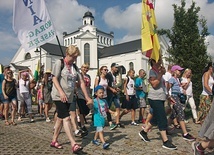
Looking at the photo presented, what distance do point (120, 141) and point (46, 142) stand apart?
172cm

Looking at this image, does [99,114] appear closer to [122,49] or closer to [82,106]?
[82,106]

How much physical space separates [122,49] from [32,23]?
62150 mm

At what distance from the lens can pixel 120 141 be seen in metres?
5.91

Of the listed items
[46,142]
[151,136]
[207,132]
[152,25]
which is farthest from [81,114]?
[207,132]

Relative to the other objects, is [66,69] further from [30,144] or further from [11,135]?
[11,135]

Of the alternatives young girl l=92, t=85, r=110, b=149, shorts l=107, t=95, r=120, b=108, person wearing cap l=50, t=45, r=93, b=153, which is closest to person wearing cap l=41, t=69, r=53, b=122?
shorts l=107, t=95, r=120, b=108

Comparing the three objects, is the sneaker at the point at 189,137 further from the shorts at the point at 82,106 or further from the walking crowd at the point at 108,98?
the shorts at the point at 82,106

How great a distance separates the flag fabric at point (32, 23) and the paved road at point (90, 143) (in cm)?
227

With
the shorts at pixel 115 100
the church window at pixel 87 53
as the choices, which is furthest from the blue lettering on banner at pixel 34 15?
the church window at pixel 87 53

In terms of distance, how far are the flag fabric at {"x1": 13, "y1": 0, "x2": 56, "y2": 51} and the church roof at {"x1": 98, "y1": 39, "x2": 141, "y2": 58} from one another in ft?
184

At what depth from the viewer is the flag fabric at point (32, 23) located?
5.91 meters

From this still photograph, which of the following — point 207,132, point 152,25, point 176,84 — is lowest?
point 207,132

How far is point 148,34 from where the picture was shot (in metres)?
5.05

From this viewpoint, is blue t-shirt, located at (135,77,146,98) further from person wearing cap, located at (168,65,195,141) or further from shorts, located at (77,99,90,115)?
shorts, located at (77,99,90,115)
